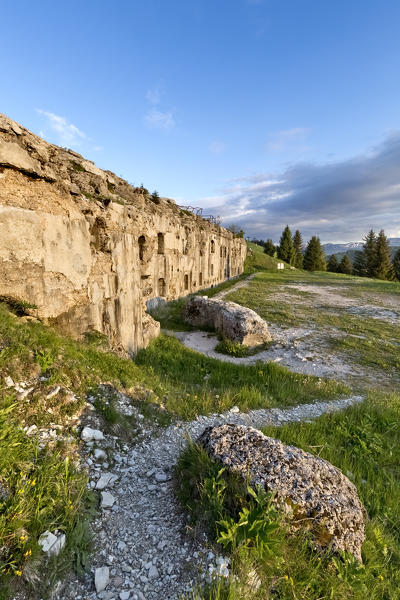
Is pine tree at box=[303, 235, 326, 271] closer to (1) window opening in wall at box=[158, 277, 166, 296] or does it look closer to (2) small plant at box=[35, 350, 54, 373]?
(1) window opening in wall at box=[158, 277, 166, 296]

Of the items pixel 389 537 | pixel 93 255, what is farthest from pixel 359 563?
pixel 93 255

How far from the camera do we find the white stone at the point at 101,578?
232 cm

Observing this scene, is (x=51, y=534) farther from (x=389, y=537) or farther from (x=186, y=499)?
(x=389, y=537)

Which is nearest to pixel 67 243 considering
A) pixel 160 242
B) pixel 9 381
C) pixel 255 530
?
pixel 9 381

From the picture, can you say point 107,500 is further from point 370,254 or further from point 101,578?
point 370,254

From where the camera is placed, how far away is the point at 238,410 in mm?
6129

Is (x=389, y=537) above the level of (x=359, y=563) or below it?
below

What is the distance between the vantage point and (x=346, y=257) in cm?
6172

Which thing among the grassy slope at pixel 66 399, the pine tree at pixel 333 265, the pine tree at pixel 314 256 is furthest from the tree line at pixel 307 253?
the grassy slope at pixel 66 399

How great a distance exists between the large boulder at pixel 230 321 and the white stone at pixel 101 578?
32.1ft

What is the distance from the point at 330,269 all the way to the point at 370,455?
7006 cm

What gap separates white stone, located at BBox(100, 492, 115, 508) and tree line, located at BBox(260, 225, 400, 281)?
200 ft

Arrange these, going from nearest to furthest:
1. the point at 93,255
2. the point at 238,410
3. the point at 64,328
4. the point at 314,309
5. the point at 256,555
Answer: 1. the point at 256,555
2. the point at 238,410
3. the point at 64,328
4. the point at 93,255
5. the point at 314,309

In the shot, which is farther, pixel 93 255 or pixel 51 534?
pixel 93 255
